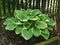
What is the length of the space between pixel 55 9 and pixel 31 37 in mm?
1736

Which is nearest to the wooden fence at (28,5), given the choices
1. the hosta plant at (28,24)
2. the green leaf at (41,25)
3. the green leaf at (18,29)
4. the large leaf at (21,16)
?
the hosta plant at (28,24)

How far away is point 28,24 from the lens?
479cm

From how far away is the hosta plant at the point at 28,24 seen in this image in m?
4.70

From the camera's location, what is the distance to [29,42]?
5.04m

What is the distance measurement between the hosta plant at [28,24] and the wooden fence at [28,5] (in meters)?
0.42

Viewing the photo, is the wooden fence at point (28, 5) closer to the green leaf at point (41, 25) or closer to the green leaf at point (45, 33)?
the green leaf at point (41, 25)

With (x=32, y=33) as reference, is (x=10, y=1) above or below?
above

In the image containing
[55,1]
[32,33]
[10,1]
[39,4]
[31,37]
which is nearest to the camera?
[32,33]

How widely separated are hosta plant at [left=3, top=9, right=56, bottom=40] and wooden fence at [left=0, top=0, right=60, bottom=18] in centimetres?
42

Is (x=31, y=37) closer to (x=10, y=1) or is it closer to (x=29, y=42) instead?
(x=29, y=42)

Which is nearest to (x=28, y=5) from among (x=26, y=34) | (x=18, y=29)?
(x=18, y=29)

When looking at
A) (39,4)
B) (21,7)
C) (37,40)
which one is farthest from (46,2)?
(37,40)

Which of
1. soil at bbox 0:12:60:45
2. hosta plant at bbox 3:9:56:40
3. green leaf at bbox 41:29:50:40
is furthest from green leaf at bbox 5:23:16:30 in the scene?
green leaf at bbox 41:29:50:40

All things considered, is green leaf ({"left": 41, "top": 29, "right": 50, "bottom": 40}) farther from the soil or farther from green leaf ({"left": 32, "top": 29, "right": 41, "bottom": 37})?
the soil
